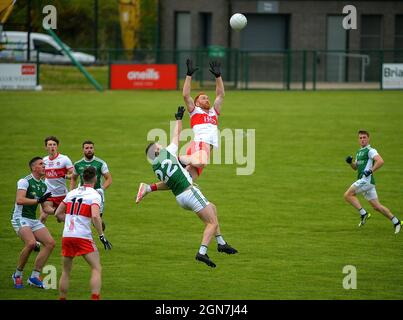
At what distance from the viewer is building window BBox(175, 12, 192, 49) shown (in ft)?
198

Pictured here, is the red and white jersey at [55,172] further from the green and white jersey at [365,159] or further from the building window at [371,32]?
the building window at [371,32]

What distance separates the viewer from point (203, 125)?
18.7 meters

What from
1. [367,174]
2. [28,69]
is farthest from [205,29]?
[367,174]

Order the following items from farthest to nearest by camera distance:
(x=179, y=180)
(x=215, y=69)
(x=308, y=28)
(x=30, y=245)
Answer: (x=308, y=28)
(x=215, y=69)
(x=179, y=180)
(x=30, y=245)

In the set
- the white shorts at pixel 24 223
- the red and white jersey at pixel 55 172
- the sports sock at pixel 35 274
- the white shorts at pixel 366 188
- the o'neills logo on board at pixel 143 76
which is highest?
Result: the o'neills logo on board at pixel 143 76

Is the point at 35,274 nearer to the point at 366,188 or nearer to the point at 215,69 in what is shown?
the point at 215,69

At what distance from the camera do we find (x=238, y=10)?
5788cm

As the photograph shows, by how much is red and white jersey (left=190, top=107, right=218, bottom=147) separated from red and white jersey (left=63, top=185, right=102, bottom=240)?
5.26 metres

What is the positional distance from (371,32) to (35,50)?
853 inches

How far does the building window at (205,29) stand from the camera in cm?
5994

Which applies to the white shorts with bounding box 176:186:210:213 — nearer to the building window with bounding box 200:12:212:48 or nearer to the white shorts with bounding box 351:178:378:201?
the white shorts with bounding box 351:178:378:201

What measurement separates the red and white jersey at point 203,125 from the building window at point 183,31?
137 feet

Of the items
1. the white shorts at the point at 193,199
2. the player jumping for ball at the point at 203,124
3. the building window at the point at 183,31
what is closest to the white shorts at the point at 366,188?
the player jumping for ball at the point at 203,124

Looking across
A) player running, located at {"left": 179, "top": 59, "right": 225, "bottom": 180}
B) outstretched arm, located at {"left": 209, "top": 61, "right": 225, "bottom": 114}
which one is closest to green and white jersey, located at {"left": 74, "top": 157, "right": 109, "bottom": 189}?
player running, located at {"left": 179, "top": 59, "right": 225, "bottom": 180}
